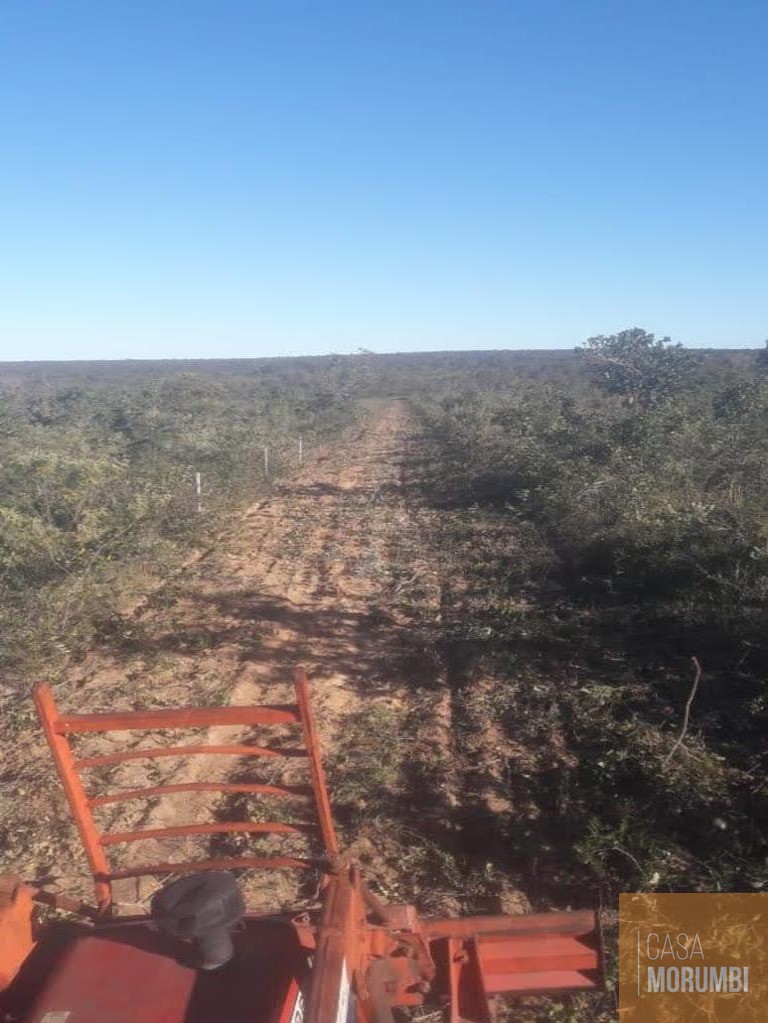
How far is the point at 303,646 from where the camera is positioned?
7090 millimetres

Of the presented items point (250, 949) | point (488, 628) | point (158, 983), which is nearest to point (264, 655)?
point (488, 628)

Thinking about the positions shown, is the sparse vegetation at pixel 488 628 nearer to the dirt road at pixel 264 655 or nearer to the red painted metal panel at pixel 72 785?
the dirt road at pixel 264 655

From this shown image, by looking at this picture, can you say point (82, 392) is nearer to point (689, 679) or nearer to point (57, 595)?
point (57, 595)

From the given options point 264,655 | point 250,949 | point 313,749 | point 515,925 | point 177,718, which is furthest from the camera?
point 264,655

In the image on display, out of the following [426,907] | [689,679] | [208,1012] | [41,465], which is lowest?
[426,907]

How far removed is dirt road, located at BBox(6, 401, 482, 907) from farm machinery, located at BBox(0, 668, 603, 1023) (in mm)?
1492

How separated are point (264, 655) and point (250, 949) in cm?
486

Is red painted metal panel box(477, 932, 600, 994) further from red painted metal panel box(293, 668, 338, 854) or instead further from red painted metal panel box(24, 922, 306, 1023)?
red painted metal panel box(24, 922, 306, 1023)

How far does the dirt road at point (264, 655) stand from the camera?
4.55 meters

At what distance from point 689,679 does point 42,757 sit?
5575 mm

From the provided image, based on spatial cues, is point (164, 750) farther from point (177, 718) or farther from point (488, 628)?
point (488, 628)

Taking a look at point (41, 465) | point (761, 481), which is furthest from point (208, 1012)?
point (761, 481)

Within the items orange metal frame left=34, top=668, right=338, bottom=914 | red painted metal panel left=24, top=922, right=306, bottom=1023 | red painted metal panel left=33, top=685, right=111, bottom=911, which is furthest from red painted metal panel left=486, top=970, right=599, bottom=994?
red painted metal panel left=33, top=685, right=111, bottom=911

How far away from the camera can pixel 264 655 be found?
6879 mm
